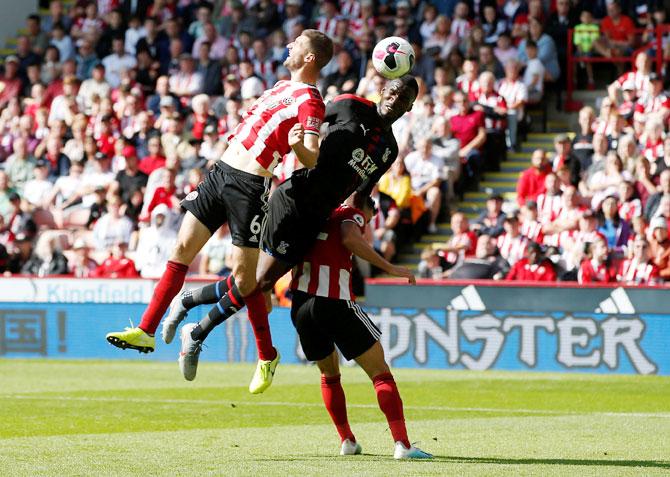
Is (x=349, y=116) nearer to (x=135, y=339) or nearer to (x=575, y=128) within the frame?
(x=135, y=339)

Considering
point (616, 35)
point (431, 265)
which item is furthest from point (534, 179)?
point (616, 35)

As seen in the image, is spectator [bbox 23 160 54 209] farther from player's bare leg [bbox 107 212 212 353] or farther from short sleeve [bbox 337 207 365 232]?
short sleeve [bbox 337 207 365 232]

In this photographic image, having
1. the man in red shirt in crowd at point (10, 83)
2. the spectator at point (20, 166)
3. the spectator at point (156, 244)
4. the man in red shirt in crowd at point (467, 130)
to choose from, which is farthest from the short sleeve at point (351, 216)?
the man in red shirt in crowd at point (10, 83)

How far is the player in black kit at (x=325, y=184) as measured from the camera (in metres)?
9.21

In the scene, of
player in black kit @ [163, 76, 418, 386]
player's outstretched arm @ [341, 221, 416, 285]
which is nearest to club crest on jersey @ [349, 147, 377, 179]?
player in black kit @ [163, 76, 418, 386]

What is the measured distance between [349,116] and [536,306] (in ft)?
25.7

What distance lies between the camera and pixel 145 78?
2553 centimetres

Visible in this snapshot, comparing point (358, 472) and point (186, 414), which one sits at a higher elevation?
point (358, 472)

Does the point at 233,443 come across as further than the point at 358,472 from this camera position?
Yes

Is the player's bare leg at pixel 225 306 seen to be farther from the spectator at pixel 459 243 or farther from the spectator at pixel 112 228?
the spectator at pixel 112 228

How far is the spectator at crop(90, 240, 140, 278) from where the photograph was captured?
65.9ft

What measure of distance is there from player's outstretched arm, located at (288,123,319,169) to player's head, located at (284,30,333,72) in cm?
64

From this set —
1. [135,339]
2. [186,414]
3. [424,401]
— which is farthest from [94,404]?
[135,339]

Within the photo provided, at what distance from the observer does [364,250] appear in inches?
349
